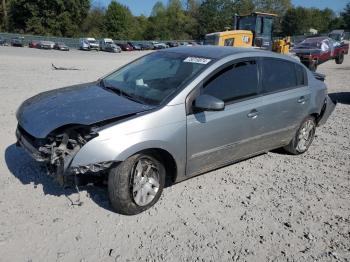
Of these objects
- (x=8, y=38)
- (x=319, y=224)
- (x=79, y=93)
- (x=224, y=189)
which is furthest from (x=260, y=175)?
(x=8, y=38)

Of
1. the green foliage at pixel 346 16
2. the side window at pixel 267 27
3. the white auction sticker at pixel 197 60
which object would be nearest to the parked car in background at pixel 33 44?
the side window at pixel 267 27

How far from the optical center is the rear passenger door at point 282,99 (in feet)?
16.9

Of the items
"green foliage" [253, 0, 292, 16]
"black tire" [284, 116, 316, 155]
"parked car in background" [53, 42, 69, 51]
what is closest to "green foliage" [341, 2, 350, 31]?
"green foliage" [253, 0, 292, 16]

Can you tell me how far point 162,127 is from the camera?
3.99m

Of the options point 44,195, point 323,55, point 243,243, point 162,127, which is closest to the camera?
point 243,243

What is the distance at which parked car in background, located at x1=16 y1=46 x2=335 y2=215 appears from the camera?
3713 mm

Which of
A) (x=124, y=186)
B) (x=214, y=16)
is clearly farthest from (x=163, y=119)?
(x=214, y=16)

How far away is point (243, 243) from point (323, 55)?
18949 mm

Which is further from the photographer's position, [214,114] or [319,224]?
[214,114]

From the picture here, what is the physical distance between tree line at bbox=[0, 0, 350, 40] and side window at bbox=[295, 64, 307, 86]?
60.4 meters

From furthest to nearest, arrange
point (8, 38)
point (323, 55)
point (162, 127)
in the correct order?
point (8, 38), point (323, 55), point (162, 127)

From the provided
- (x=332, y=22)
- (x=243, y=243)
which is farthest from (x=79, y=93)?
(x=332, y=22)

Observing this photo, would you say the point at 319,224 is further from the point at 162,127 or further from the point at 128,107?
the point at 128,107

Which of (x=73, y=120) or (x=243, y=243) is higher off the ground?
(x=73, y=120)
